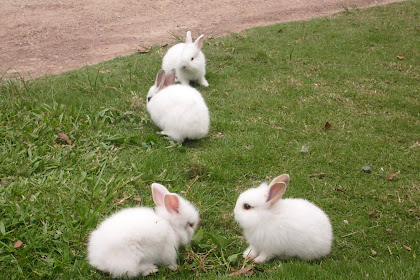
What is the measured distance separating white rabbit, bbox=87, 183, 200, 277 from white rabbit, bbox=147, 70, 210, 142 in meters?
1.52

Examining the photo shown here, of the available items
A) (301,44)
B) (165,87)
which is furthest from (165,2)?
(165,87)

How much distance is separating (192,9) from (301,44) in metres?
3.67

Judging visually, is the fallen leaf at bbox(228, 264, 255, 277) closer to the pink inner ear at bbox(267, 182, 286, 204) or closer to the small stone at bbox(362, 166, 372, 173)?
the pink inner ear at bbox(267, 182, 286, 204)

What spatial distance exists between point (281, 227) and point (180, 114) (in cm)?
196

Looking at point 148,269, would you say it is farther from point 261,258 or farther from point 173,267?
point 261,258

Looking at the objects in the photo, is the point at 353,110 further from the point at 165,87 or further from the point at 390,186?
the point at 165,87

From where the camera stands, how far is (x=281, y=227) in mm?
3152

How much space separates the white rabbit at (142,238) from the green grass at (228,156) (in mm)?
113

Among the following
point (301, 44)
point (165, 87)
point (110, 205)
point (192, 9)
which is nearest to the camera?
point (110, 205)

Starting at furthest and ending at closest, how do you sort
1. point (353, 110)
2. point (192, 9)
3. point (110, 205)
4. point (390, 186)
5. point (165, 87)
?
point (192, 9) < point (353, 110) < point (165, 87) < point (390, 186) < point (110, 205)

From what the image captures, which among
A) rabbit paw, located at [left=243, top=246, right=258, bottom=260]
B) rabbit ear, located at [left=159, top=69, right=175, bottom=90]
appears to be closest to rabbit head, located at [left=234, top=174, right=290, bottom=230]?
rabbit paw, located at [left=243, top=246, right=258, bottom=260]

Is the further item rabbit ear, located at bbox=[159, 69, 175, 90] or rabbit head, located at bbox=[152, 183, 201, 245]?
rabbit ear, located at bbox=[159, 69, 175, 90]

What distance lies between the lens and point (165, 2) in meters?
11.1

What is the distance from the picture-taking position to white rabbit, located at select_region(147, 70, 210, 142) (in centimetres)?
470
